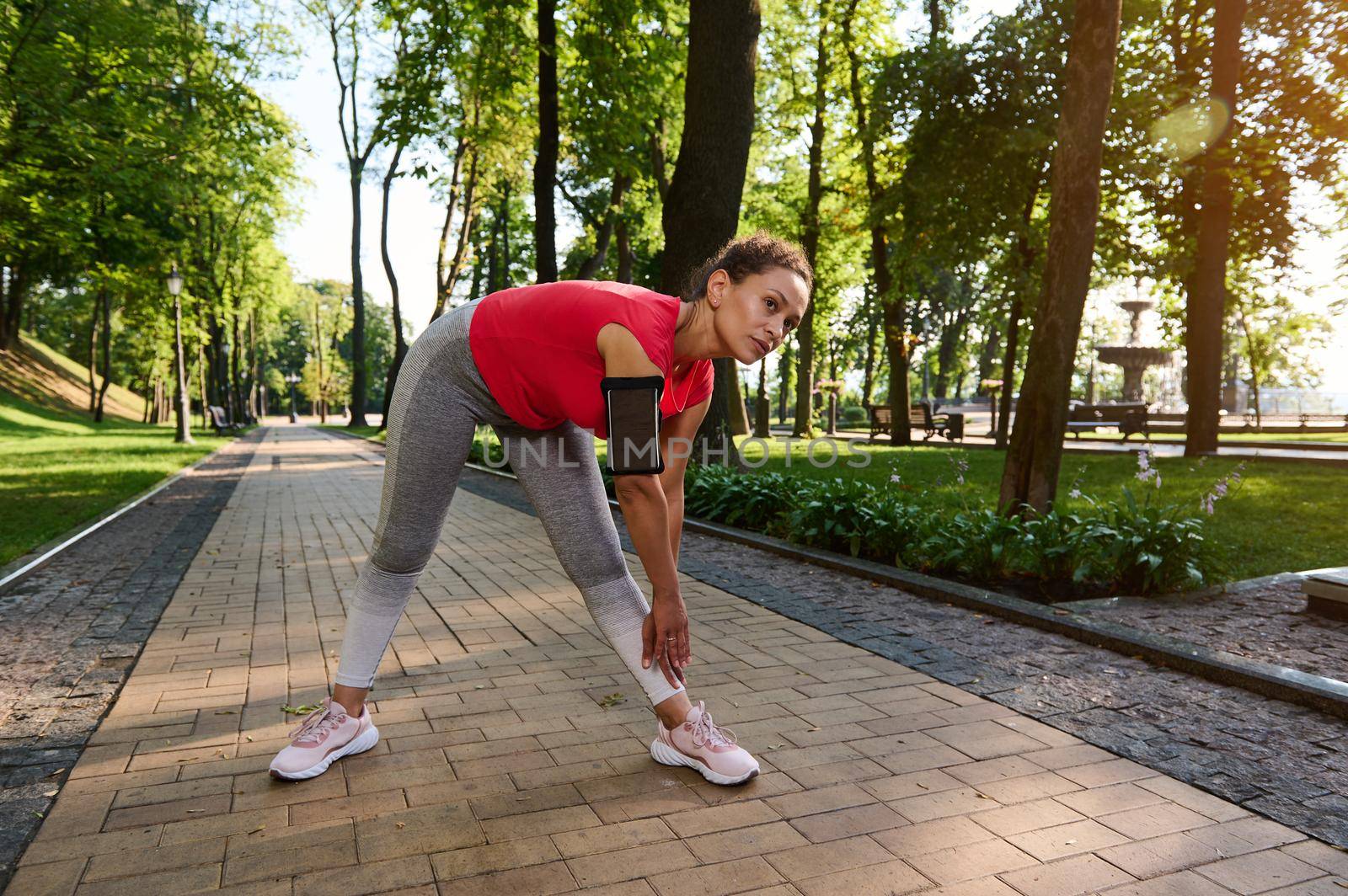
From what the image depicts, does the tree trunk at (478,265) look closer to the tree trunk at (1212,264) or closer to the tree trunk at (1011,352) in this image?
the tree trunk at (1011,352)

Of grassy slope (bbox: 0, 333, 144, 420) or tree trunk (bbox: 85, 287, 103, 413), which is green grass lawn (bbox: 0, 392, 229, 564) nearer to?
tree trunk (bbox: 85, 287, 103, 413)

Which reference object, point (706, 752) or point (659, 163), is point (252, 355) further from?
point (706, 752)

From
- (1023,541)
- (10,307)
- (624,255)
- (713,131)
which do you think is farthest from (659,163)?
(10,307)

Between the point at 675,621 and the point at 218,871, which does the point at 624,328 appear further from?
the point at 218,871

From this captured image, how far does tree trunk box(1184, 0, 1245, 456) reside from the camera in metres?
14.7

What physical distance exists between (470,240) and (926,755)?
31177 millimetres

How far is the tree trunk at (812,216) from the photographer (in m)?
23.4

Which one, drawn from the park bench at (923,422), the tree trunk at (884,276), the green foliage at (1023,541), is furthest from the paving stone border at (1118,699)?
the park bench at (923,422)

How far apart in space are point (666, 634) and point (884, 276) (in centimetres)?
2050

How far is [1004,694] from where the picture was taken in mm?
3736

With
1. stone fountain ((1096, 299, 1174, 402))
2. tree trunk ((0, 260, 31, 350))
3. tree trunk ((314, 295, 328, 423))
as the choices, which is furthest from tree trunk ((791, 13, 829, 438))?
tree trunk ((314, 295, 328, 423))

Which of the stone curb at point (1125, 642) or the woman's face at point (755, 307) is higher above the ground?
the woman's face at point (755, 307)

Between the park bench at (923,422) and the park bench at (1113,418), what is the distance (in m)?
2.81

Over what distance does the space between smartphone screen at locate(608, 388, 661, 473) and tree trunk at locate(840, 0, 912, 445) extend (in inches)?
752
